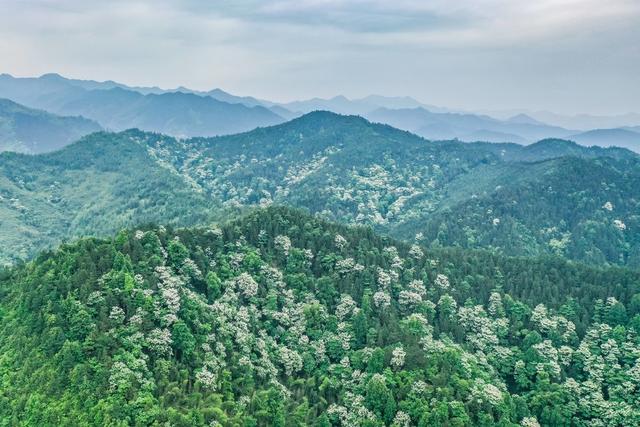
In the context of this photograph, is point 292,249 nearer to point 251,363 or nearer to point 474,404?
point 251,363

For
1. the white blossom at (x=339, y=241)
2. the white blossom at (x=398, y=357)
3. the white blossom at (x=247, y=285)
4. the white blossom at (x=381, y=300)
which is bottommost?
the white blossom at (x=398, y=357)

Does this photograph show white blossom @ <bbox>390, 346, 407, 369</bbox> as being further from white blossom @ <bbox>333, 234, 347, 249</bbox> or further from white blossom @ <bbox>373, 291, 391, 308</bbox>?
white blossom @ <bbox>333, 234, 347, 249</bbox>

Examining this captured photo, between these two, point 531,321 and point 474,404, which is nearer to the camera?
point 474,404

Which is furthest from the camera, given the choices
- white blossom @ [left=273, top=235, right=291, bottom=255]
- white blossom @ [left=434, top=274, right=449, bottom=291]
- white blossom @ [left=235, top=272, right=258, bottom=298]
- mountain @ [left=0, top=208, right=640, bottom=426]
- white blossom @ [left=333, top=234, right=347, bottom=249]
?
white blossom @ [left=333, top=234, right=347, bottom=249]

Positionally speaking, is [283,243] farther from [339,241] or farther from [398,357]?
[398,357]

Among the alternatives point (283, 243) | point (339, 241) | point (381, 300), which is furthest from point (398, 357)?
point (283, 243)

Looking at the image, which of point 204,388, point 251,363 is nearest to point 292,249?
point 251,363

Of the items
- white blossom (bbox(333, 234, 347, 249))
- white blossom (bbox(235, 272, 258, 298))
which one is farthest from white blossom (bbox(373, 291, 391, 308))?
white blossom (bbox(235, 272, 258, 298))

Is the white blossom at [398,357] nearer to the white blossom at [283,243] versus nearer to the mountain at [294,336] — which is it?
the mountain at [294,336]

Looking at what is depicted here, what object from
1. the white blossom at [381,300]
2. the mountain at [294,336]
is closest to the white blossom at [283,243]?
the mountain at [294,336]
